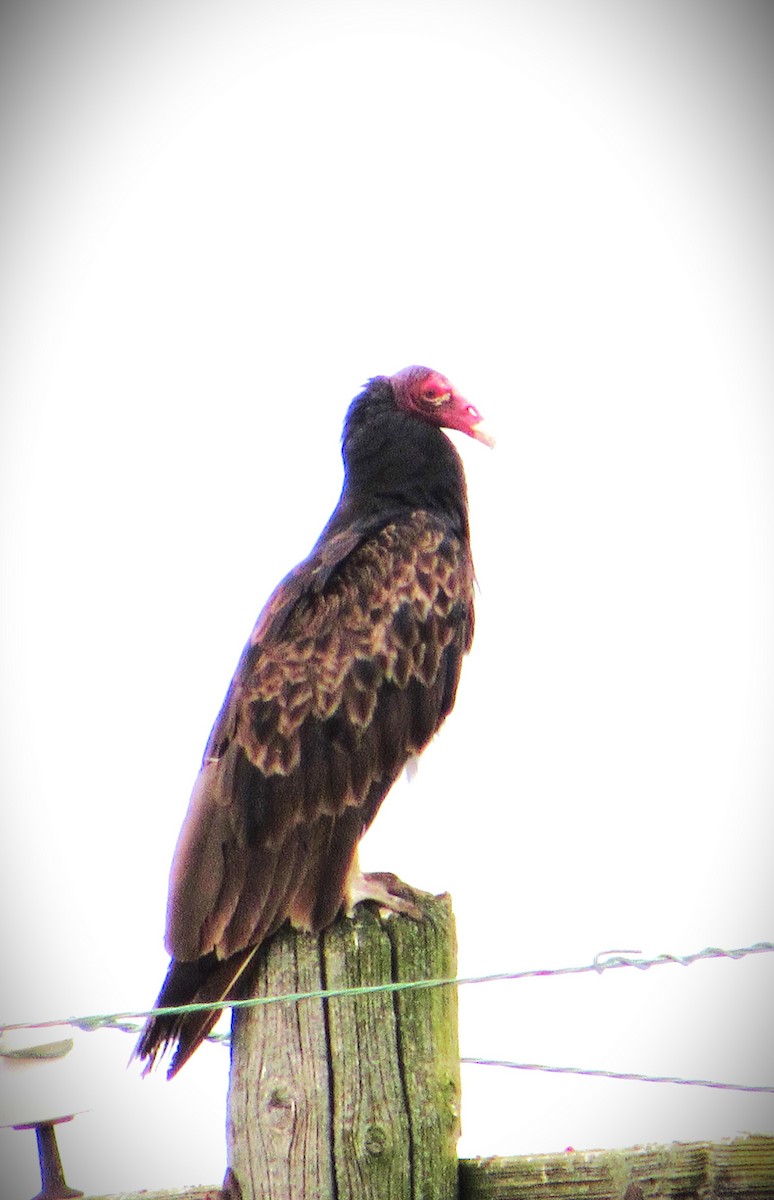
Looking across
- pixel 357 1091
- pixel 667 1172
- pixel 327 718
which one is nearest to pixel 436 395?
pixel 327 718

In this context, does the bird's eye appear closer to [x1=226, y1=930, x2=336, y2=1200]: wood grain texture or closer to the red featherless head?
the red featherless head

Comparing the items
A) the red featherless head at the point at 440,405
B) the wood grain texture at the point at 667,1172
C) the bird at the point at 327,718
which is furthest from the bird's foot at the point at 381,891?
the red featherless head at the point at 440,405

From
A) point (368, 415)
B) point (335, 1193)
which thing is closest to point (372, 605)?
point (368, 415)

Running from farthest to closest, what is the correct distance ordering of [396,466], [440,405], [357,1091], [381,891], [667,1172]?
[440,405] → [396,466] → [381,891] → [357,1091] → [667,1172]

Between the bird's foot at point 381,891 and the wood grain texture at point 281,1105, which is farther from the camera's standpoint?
the bird's foot at point 381,891

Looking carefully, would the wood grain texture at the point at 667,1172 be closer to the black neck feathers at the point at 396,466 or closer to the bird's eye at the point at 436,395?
the black neck feathers at the point at 396,466

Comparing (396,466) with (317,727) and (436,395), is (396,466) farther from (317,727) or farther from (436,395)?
(317,727)
